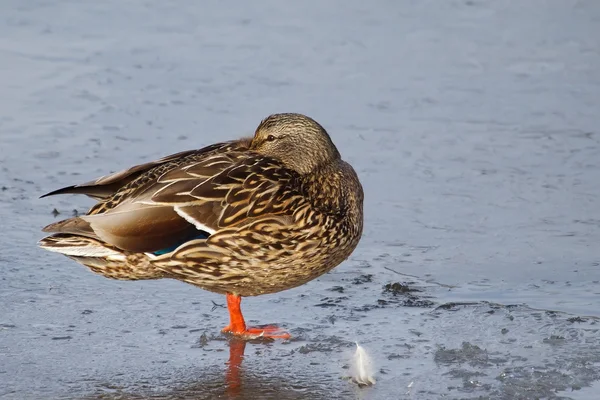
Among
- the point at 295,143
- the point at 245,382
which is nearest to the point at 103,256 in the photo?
the point at 245,382

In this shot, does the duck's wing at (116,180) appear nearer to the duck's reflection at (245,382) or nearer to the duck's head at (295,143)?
the duck's head at (295,143)

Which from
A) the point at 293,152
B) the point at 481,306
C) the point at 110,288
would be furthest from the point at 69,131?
the point at 481,306

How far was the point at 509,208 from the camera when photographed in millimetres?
6879

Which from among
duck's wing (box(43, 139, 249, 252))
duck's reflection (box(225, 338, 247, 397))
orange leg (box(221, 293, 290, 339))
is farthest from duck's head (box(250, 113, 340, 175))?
duck's reflection (box(225, 338, 247, 397))

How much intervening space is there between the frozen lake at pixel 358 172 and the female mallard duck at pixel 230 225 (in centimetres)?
30

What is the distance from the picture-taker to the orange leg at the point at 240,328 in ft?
17.7

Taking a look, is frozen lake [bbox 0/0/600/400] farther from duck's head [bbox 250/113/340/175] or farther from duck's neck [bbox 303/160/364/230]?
duck's head [bbox 250/113/340/175]

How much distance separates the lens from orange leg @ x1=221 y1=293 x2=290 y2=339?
17.7 ft

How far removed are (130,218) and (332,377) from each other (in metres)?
1.17

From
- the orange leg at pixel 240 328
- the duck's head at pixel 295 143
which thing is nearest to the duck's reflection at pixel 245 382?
the orange leg at pixel 240 328

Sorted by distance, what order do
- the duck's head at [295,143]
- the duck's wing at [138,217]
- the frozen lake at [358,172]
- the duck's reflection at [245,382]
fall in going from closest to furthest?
the duck's reflection at [245,382], the frozen lake at [358,172], the duck's wing at [138,217], the duck's head at [295,143]

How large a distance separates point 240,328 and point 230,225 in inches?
20.7

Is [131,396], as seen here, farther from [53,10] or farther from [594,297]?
[53,10]

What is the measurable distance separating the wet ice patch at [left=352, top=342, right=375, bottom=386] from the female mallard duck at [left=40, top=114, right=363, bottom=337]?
613 millimetres
